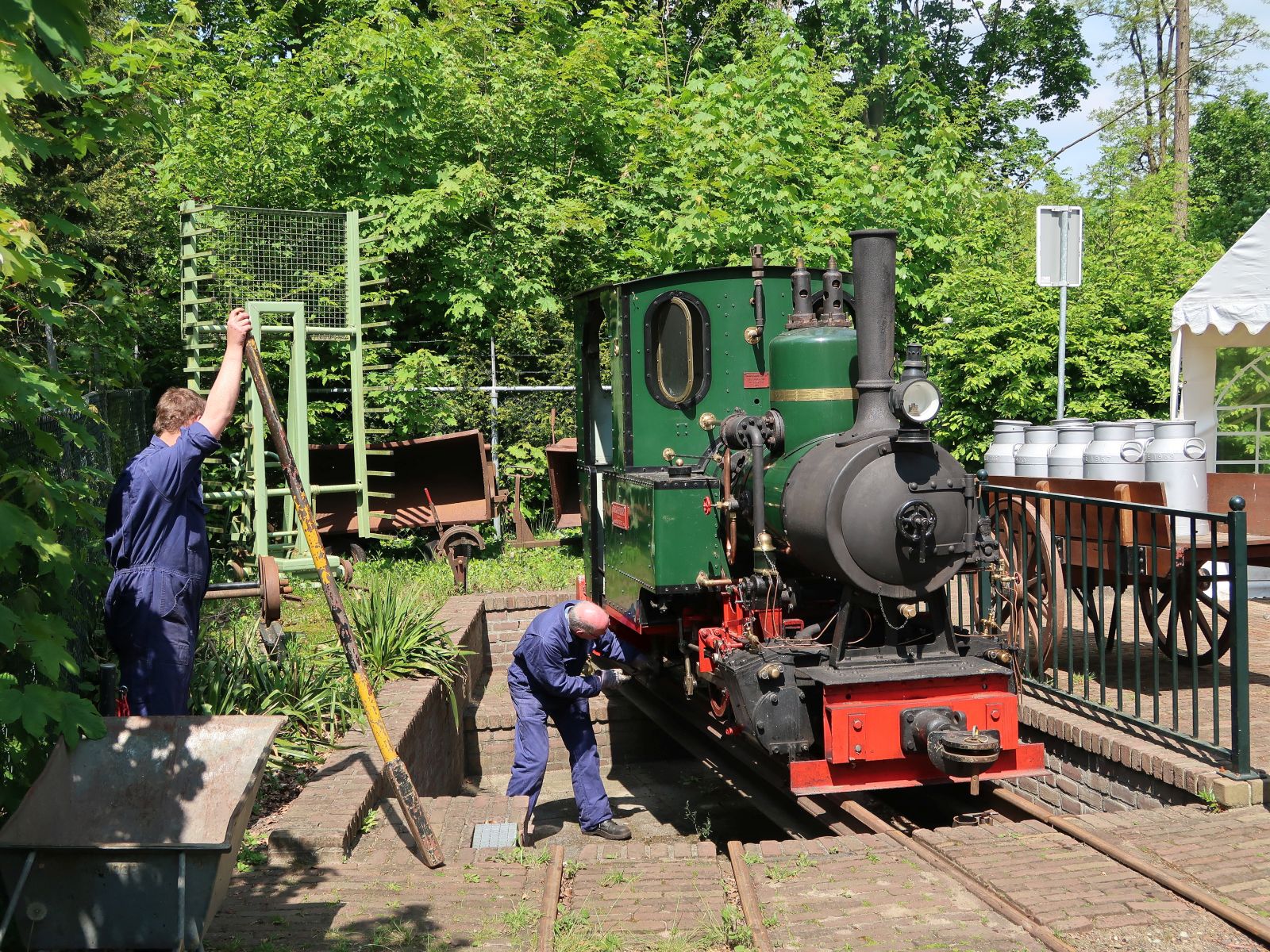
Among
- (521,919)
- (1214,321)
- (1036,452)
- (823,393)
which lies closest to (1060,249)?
(1214,321)

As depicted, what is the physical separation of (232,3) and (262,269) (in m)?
8.17

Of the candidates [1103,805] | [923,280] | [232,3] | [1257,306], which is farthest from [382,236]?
[1103,805]

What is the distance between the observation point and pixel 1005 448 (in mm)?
8664

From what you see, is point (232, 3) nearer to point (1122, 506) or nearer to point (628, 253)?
point (628, 253)

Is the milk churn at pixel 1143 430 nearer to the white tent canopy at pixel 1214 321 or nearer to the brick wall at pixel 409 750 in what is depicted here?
the white tent canopy at pixel 1214 321

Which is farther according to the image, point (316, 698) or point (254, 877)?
point (316, 698)

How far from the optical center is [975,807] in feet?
20.0

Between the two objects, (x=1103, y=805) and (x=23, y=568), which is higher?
(x=23, y=568)

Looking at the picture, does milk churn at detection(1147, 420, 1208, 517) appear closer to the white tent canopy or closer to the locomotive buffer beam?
the locomotive buffer beam

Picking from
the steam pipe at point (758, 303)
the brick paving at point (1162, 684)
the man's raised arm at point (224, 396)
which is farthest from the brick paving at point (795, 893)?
the steam pipe at point (758, 303)

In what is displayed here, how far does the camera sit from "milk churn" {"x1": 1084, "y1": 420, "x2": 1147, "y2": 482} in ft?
24.4

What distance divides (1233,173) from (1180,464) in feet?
67.3

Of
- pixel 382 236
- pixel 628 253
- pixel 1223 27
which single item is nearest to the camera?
pixel 628 253

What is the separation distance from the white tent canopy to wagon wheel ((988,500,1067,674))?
3490 mm
